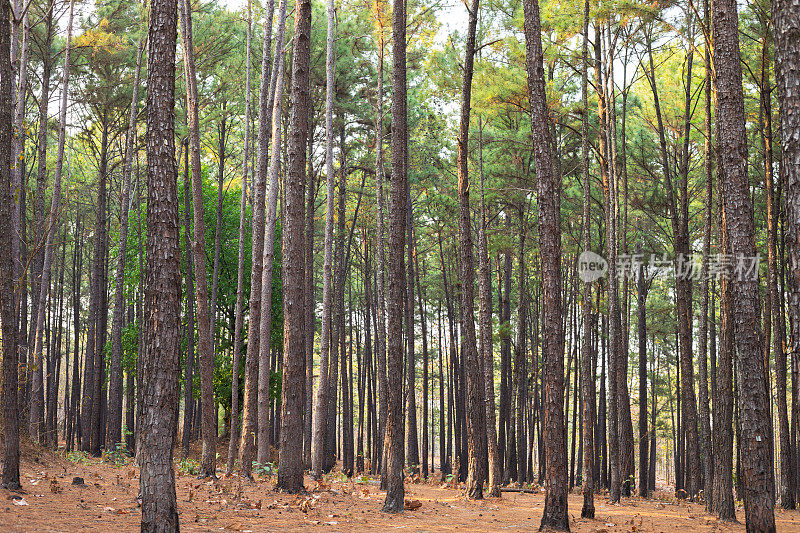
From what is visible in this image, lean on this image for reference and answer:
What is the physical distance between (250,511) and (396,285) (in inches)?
136

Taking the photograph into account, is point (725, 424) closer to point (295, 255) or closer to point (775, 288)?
point (775, 288)

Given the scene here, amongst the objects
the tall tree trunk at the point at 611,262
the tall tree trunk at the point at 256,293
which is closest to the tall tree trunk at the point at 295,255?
the tall tree trunk at the point at 256,293

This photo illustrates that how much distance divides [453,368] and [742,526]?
13403 millimetres

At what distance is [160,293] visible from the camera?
4.68 metres

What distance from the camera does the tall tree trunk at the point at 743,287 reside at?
7098 millimetres

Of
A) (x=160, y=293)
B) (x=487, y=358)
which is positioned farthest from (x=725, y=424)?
(x=160, y=293)

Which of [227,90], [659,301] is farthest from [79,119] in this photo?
[659,301]

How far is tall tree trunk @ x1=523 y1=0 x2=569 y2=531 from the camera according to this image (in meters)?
7.38

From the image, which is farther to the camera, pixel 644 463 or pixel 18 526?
pixel 644 463

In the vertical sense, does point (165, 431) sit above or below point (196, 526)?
above

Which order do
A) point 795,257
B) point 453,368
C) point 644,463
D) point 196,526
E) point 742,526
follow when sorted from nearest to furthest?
point 795,257 → point 196,526 → point 742,526 → point 644,463 → point 453,368

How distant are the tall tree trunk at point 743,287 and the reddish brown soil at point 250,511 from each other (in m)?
1.79

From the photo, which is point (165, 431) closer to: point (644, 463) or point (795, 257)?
point (795, 257)

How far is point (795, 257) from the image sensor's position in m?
4.06
